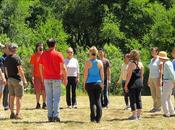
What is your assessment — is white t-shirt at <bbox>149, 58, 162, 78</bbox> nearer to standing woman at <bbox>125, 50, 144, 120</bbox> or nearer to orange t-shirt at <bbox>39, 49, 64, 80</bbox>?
standing woman at <bbox>125, 50, 144, 120</bbox>

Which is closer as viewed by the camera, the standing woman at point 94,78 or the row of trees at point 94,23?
the standing woman at point 94,78

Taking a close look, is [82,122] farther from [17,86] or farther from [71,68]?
[71,68]

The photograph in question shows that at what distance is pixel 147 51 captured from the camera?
47.9 m

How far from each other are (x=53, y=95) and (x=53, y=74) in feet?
1.71

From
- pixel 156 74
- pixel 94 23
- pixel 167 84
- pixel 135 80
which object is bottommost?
pixel 167 84

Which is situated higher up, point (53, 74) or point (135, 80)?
point (53, 74)

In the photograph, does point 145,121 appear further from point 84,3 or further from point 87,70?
point 84,3

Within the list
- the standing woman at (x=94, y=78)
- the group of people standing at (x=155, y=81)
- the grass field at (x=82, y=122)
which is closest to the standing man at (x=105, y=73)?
the group of people standing at (x=155, y=81)

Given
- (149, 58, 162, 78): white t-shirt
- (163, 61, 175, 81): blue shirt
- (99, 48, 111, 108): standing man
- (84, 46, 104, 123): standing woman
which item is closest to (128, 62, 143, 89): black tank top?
(84, 46, 104, 123): standing woman

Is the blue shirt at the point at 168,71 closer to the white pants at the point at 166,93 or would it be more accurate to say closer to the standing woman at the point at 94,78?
the white pants at the point at 166,93

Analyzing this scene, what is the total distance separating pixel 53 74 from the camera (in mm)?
12672

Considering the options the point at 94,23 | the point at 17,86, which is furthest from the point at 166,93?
the point at 94,23

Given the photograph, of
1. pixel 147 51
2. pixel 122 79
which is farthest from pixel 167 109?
pixel 147 51

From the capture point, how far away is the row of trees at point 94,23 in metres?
49.8
